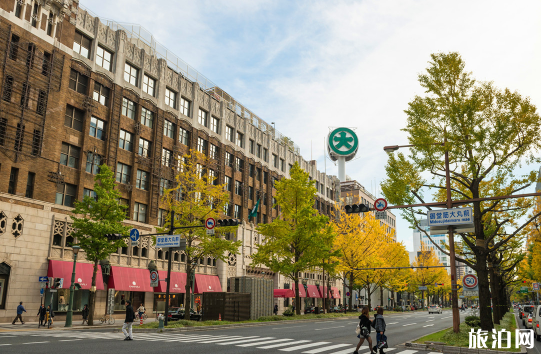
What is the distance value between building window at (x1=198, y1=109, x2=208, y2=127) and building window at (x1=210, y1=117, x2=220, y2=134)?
0.90 m

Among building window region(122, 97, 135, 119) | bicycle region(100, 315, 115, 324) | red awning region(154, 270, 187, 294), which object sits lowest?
bicycle region(100, 315, 115, 324)

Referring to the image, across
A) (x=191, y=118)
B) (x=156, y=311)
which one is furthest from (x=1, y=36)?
(x=156, y=311)

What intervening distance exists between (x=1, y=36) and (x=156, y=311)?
91.4 ft

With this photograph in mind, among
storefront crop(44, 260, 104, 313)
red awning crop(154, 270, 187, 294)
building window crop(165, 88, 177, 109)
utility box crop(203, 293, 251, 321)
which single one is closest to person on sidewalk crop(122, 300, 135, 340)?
utility box crop(203, 293, 251, 321)

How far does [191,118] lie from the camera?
50500 millimetres

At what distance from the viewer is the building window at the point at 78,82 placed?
37250 millimetres

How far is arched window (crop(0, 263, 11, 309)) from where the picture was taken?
2997cm

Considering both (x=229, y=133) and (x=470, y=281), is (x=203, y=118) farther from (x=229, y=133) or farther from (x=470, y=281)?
(x=470, y=281)

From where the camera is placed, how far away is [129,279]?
128 ft

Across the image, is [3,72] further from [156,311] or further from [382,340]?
[382,340]

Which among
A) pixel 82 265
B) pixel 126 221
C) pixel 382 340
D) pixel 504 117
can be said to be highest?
pixel 504 117

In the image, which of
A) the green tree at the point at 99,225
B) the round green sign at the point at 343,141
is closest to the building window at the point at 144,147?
the green tree at the point at 99,225

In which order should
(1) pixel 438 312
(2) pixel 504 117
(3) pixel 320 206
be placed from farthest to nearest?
(3) pixel 320 206, (1) pixel 438 312, (2) pixel 504 117

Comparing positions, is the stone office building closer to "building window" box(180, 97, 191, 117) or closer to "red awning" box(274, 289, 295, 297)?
"building window" box(180, 97, 191, 117)
